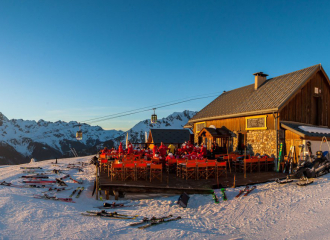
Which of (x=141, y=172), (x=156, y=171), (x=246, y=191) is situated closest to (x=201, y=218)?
(x=246, y=191)

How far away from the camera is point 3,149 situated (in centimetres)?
18612

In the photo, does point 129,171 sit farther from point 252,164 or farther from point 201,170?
point 252,164

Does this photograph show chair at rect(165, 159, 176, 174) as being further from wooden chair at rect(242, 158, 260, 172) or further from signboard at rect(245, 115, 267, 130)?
signboard at rect(245, 115, 267, 130)

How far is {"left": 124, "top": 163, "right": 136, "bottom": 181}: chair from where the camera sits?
38.4 ft

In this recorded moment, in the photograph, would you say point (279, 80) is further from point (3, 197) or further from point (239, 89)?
point (3, 197)

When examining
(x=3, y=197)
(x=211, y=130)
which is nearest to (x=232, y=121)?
(x=211, y=130)

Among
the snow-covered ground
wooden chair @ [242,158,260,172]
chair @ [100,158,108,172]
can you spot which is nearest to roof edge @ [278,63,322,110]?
wooden chair @ [242,158,260,172]

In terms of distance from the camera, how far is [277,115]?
14.9 metres

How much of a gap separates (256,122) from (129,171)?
9.80 m

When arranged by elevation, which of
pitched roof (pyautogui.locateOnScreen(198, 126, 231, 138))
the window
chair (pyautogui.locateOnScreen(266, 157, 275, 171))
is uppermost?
the window

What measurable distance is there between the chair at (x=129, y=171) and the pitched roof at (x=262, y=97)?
9.51 metres

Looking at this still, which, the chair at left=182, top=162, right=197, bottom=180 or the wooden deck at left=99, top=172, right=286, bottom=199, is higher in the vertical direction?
the chair at left=182, top=162, right=197, bottom=180

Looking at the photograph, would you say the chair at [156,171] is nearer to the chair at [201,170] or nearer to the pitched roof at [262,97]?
the chair at [201,170]

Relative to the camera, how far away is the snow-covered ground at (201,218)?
6.23 m
